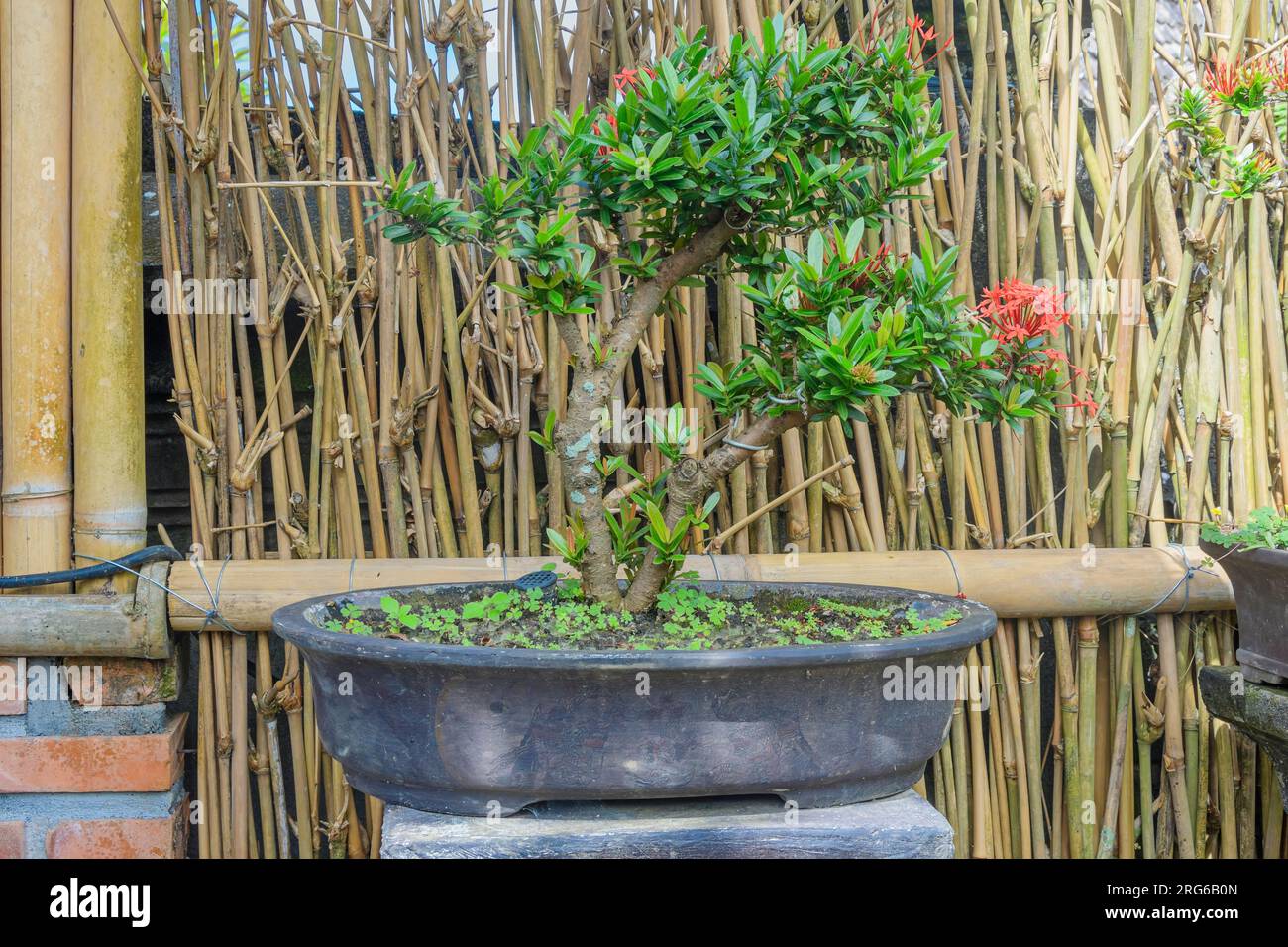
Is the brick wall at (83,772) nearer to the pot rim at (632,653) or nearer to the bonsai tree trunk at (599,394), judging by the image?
the pot rim at (632,653)

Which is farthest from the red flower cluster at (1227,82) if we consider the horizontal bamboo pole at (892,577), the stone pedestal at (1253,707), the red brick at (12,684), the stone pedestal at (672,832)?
the red brick at (12,684)

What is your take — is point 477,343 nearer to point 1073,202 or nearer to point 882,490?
point 882,490

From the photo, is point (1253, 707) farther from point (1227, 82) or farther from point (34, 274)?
point (34, 274)

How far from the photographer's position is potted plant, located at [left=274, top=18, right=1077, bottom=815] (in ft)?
2.77

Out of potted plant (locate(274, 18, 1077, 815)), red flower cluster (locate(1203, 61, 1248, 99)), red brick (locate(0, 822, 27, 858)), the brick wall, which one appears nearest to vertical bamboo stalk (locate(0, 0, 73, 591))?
the brick wall

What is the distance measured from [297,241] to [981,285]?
3.02ft

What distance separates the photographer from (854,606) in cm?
108

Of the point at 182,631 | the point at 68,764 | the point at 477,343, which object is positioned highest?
the point at 477,343

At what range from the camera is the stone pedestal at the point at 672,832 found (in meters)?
0.84

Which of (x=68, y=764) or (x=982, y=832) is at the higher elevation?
(x=68, y=764)

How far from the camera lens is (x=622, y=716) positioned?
84 centimetres

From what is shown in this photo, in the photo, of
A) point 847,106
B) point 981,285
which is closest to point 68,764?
point 847,106

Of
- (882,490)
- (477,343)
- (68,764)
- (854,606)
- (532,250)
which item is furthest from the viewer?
(882,490)

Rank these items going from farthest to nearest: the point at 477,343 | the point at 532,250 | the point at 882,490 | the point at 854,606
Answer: the point at 882,490
the point at 477,343
the point at 854,606
the point at 532,250
